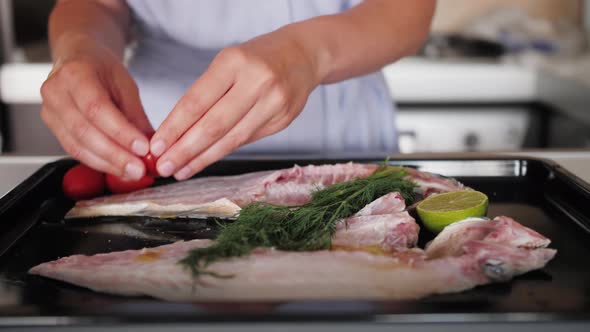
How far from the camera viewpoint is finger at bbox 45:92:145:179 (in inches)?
36.9

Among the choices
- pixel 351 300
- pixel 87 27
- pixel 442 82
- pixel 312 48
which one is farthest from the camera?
pixel 442 82

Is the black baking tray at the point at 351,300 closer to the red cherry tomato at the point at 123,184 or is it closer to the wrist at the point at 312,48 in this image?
the red cherry tomato at the point at 123,184

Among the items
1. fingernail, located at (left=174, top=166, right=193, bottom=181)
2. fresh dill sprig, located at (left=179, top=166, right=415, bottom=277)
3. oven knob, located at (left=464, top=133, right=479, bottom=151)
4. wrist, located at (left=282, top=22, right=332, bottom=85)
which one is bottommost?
oven knob, located at (left=464, top=133, right=479, bottom=151)

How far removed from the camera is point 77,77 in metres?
0.96

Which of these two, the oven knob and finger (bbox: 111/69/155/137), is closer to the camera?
finger (bbox: 111/69/155/137)

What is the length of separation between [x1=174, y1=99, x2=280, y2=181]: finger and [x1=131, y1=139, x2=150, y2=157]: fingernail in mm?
65

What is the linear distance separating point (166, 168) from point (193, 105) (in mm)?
101

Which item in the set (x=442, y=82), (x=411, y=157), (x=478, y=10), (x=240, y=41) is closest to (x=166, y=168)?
(x=411, y=157)

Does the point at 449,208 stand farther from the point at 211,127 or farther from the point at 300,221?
the point at 211,127

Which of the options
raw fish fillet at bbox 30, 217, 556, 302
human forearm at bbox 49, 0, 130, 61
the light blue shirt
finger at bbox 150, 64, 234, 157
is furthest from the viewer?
the light blue shirt

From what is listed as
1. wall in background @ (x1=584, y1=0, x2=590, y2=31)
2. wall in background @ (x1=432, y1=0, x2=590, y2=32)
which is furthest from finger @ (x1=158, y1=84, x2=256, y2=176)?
wall in background @ (x1=584, y1=0, x2=590, y2=31)

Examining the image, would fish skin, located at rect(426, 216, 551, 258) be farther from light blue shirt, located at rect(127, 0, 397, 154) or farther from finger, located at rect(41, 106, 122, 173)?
light blue shirt, located at rect(127, 0, 397, 154)

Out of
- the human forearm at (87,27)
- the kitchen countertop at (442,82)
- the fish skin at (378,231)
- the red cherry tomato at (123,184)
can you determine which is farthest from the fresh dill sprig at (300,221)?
the kitchen countertop at (442,82)

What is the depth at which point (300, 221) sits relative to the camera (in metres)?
0.97
